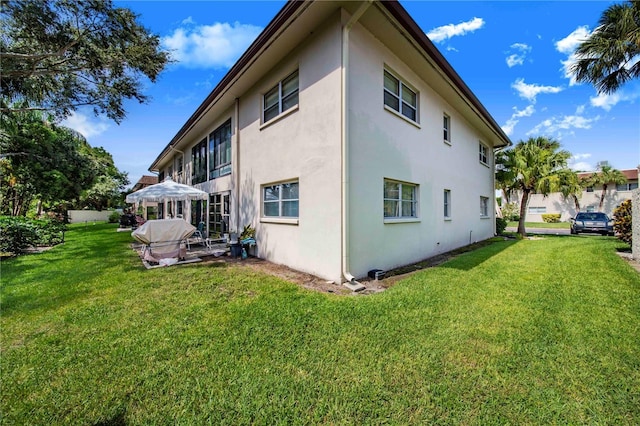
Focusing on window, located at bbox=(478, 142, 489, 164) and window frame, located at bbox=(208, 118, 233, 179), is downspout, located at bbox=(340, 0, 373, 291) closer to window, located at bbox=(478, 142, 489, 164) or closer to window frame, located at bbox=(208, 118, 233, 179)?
window frame, located at bbox=(208, 118, 233, 179)

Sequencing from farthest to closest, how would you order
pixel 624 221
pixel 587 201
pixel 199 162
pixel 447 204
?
pixel 587 201, pixel 199 162, pixel 447 204, pixel 624 221

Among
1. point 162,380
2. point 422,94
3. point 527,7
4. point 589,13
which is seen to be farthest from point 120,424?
point 589,13

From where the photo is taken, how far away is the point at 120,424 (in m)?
2.05

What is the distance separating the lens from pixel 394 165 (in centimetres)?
715

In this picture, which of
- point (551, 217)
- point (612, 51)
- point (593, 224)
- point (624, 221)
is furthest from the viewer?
point (551, 217)

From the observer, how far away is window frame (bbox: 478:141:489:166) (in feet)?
46.6

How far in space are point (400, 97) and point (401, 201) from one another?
3.17m

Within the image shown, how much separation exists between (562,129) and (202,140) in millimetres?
25787

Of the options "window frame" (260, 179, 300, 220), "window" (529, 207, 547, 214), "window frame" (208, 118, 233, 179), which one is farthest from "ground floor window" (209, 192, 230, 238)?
"window" (529, 207, 547, 214)

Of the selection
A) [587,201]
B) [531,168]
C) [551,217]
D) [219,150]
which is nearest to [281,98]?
[219,150]

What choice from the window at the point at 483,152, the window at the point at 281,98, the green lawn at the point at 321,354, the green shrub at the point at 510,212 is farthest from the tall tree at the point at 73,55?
the green shrub at the point at 510,212

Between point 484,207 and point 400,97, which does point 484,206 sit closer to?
point 484,207

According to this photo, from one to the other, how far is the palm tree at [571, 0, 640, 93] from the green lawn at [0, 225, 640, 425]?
10559 millimetres

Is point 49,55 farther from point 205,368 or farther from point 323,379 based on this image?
point 323,379
